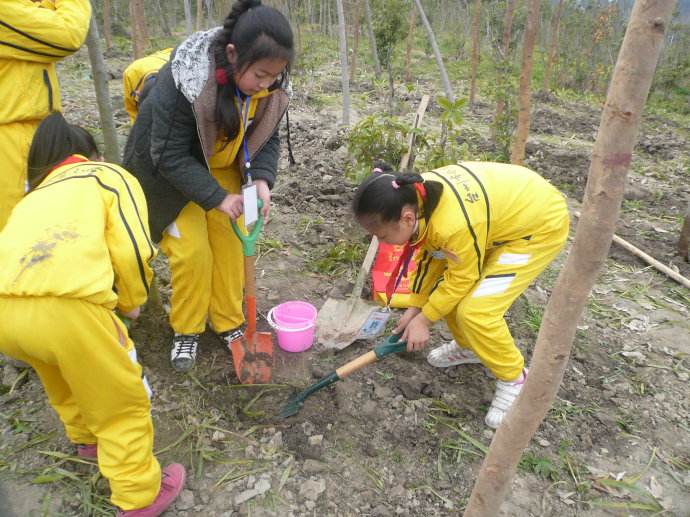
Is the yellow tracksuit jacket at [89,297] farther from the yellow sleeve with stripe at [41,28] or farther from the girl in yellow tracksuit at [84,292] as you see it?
the yellow sleeve with stripe at [41,28]

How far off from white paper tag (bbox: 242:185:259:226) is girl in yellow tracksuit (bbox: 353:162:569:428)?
519mm

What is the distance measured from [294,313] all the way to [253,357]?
17.3 inches

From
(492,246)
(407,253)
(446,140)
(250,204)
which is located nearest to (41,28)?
(250,204)

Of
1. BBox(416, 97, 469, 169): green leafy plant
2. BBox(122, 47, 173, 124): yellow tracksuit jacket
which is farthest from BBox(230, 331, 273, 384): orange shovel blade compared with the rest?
BBox(416, 97, 469, 169): green leafy plant

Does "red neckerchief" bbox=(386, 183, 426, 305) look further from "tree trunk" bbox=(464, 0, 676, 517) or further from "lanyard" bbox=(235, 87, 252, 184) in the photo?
"tree trunk" bbox=(464, 0, 676, 517)

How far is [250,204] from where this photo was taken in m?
2.18

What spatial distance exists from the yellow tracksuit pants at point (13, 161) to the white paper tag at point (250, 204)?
3.05 ft

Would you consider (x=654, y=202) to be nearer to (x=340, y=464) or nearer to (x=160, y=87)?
(x=340, y=464)

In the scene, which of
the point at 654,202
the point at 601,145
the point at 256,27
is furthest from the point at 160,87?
the point at 654,202

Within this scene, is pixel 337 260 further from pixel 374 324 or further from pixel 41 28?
pixel 41 28

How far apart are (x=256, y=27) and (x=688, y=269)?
12.4ft

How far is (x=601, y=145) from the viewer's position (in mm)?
824

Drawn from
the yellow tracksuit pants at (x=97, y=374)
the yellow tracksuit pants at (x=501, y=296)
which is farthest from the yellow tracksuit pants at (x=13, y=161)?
the yellow tracksuit pants at (x=501, y=296)

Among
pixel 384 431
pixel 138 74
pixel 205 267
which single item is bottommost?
pixel 384 431
